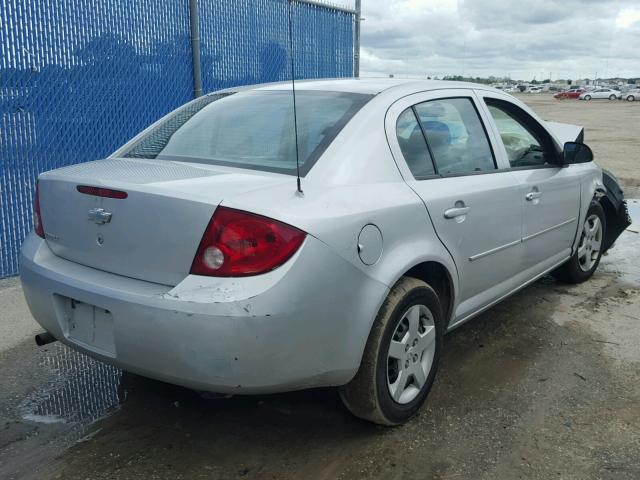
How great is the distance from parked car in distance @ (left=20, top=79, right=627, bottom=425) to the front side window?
14cm

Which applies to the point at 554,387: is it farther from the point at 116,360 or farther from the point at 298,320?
the point at 116,360

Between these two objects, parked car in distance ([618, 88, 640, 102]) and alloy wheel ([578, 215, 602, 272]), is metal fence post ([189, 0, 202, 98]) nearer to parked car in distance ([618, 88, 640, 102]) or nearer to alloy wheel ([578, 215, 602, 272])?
alloy wheel ([578, 215, 602, 272])

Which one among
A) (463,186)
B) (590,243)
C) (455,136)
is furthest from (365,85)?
(590,243)

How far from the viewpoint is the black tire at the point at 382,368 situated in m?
2.74

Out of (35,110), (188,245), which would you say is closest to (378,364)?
(188,245)

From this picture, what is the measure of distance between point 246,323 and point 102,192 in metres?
0.89

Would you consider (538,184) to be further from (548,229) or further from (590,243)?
(590,243)

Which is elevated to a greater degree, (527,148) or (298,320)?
(527,148)

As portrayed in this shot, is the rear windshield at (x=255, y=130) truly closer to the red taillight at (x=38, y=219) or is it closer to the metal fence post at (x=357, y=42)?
the red taillight at (x=38, y=219)

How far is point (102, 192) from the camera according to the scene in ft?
8.64

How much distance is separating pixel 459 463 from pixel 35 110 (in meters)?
4.47

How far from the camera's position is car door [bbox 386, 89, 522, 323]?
10.2 feet

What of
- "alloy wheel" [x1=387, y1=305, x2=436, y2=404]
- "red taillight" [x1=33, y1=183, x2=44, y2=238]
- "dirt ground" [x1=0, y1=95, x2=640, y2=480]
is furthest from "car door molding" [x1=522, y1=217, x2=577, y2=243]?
"red taillight" [x1=33, y1=183, x2=44, y2=238]

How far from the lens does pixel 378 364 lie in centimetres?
276
